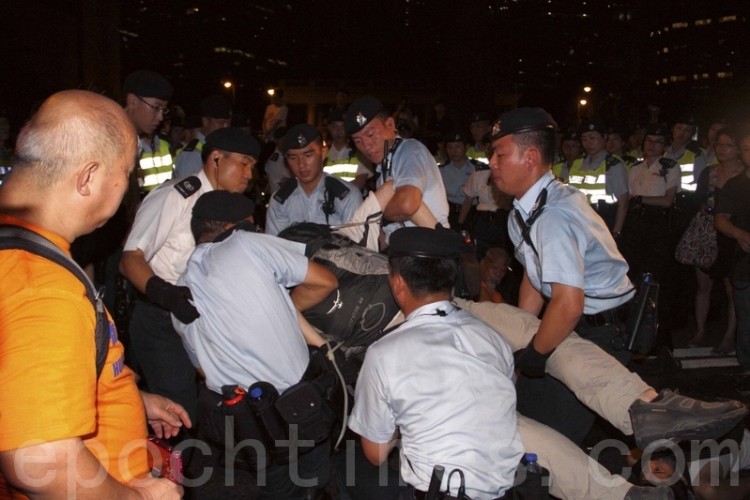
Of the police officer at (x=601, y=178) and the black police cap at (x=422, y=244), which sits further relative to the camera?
the police officer at (x=601, y=178)

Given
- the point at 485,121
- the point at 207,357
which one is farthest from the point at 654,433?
the point at 485,121

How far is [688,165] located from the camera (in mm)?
8461

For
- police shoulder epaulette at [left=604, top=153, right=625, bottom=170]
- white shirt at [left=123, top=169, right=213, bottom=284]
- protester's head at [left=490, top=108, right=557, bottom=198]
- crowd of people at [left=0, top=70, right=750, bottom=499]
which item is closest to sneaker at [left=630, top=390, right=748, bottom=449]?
crowd of people at [left=0, top=70, right=750, bottom=499]

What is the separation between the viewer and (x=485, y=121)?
33.3 ft

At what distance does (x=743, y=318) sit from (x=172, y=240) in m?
4.70

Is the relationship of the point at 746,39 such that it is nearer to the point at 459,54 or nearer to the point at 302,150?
the point at 459,54

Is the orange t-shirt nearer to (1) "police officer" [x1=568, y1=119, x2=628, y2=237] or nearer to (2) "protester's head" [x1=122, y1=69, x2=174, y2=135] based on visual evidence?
(2) "protester's head" [x1=122, y1=69, x2=174, y2=135]

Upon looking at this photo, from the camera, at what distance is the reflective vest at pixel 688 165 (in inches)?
327

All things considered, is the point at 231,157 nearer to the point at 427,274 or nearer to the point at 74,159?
the point at 427,274

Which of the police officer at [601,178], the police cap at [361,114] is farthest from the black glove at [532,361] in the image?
the police officer at [601,178]

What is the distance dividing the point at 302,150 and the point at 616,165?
15.3 feet

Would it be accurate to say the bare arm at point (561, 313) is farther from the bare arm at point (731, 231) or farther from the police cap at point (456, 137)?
the police cap at point (456, 137)

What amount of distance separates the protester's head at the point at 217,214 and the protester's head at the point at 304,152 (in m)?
1.76

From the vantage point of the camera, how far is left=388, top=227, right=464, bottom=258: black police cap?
8.87 ft
